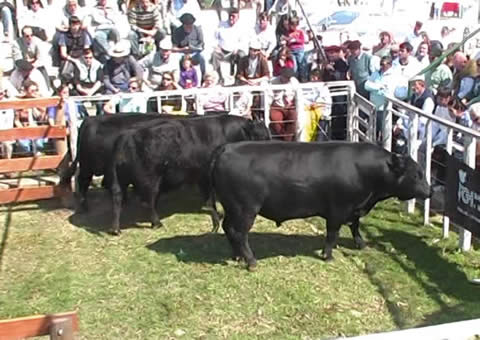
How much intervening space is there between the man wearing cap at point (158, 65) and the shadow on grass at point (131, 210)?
7.98 feet

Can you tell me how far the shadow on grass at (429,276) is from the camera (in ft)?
18.8

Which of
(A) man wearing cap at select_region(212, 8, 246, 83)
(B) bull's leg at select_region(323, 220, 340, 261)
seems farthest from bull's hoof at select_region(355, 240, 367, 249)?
(A) man wearing cap at select_region(212, 8, 246, 83)

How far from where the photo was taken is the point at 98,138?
846 cm

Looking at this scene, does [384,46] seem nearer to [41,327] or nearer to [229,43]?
[229,43]

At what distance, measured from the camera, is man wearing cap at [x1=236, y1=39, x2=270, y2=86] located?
11289 mm

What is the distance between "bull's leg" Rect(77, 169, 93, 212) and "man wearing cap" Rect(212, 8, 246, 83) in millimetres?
3850

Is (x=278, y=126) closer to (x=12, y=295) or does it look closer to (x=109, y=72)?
(x=109, y=72)

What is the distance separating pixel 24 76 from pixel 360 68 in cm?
501

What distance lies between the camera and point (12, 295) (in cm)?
626

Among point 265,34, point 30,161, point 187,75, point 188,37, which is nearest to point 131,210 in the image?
point 30,161

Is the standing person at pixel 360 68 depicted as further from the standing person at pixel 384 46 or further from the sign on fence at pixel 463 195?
the sign on fence at pixel 463 195

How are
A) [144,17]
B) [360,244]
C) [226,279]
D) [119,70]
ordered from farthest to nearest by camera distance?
[144,17], [119,70], [360,244], [226,279]

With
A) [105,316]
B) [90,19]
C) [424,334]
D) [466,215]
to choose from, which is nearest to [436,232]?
[466,215]

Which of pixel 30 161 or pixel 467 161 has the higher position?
pixel 467 161
